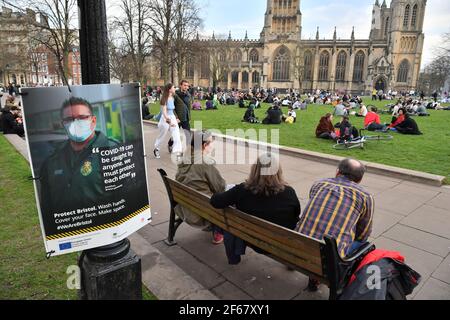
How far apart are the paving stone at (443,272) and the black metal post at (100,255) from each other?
119 inches

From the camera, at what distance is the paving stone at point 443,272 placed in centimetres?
331

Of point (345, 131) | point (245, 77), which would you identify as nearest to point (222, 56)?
point (245, 77)

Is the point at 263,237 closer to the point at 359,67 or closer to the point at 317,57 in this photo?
the point at 317,57

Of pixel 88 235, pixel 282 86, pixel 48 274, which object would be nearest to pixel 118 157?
pixel 88 235

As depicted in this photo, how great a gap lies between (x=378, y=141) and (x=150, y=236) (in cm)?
973

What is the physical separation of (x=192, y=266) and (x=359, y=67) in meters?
78.5

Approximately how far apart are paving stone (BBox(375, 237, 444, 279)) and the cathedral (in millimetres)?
63884

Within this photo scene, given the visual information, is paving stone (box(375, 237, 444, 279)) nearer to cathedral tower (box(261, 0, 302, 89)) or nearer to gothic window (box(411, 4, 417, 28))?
cathedral tower (box(261, 0, 302, 89))

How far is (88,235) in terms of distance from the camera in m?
2.63

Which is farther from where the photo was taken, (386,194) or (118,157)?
(386,194)

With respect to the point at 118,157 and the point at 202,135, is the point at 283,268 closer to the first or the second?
the point at 202,135

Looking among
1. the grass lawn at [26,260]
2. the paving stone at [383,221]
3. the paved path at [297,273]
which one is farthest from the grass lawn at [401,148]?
the grass lawn at [26,260]

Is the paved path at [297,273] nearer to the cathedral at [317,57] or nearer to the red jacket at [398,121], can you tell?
the red jacket at [398,121]
